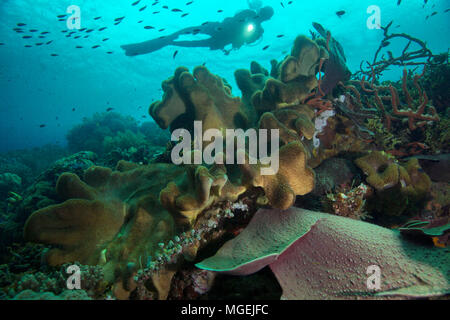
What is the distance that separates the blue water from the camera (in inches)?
1056

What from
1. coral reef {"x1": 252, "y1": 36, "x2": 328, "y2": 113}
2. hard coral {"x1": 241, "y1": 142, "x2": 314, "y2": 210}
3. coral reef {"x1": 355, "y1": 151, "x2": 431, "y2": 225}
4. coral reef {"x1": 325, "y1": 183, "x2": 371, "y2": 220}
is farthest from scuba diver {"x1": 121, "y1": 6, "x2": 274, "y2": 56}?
coral reef {"x1": 325, "y1": 183, "x2": 371, "y2": 220}

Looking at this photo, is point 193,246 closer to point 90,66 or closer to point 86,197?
point 86,197

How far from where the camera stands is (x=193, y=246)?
2283 mm

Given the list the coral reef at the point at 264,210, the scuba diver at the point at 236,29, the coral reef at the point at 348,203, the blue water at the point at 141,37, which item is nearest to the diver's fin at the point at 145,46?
the scuba diver at the point at 236,29

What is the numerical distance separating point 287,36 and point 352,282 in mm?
39589

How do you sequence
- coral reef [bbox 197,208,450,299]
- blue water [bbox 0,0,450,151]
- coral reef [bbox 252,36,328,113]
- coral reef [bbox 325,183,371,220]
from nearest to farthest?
coral reef [bbox 197,208,450,299], coral reef [bbox 325,183,371,220], coral reef [bbox 252,36,328,113], blue water [bbox 0,0,450,151]

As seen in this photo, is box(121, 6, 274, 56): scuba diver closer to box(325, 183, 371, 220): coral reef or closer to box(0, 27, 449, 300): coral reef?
box(0, 27, 449, 300): coral reef

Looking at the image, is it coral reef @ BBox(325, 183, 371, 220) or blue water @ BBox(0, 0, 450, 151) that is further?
blue water @ BBox(0, 0, 450, 151)

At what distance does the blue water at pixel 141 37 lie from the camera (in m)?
26.8

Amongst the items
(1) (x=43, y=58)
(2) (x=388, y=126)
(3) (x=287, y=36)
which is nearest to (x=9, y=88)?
(1) (x=43, y=58)

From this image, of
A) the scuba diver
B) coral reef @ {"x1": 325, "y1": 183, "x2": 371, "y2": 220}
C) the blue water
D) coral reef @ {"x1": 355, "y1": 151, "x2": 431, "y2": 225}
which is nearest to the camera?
coral reef @ {"x1": 325, "y1": 183, "x2": 371, "y2": 220}

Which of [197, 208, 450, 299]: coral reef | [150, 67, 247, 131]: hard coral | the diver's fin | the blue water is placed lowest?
[197, 208, 450, 299]: coral reef

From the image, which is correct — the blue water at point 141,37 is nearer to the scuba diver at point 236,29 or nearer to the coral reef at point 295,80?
the scuba diver at point 236,29

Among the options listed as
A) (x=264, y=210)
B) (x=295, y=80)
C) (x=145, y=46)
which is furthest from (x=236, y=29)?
(x=264, y=210)
